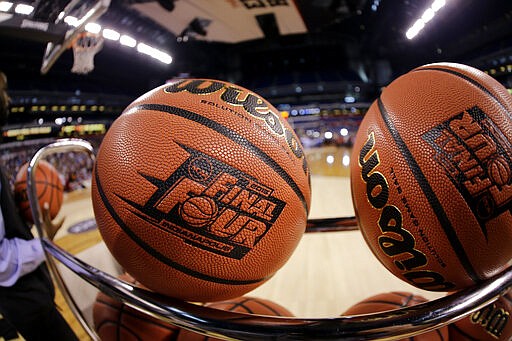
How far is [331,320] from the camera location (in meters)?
0.32

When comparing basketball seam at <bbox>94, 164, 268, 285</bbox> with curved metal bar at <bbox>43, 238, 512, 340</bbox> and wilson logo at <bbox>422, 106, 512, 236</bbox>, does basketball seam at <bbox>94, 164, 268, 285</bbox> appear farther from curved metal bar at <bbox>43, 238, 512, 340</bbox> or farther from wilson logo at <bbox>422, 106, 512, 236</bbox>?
wilson logo at <bbox>422, 106, 512, 236</bbox>

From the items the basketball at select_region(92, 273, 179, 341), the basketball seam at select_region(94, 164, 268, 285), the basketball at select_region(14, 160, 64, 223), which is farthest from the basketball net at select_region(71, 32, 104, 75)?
the basketball seam at select_region(94, 164, 268, 285)

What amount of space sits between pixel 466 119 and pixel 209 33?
4.65m

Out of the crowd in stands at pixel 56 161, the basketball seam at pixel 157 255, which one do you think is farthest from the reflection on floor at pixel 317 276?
the crowd in stands at pixel 56 161

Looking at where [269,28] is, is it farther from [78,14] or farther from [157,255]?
[157,255]

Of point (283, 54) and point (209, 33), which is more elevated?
point (283, 54)

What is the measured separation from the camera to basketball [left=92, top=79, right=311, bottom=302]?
1.31 feet

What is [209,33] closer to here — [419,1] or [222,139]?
[419,1]

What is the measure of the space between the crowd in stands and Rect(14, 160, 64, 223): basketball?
10.0 feet

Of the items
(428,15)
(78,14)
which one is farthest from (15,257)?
(428,15)

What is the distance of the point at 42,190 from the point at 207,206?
145 centimetres

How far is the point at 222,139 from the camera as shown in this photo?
43cm

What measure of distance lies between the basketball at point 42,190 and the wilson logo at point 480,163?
1486 mm

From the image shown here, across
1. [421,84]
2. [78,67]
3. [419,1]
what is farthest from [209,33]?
[421,84]
